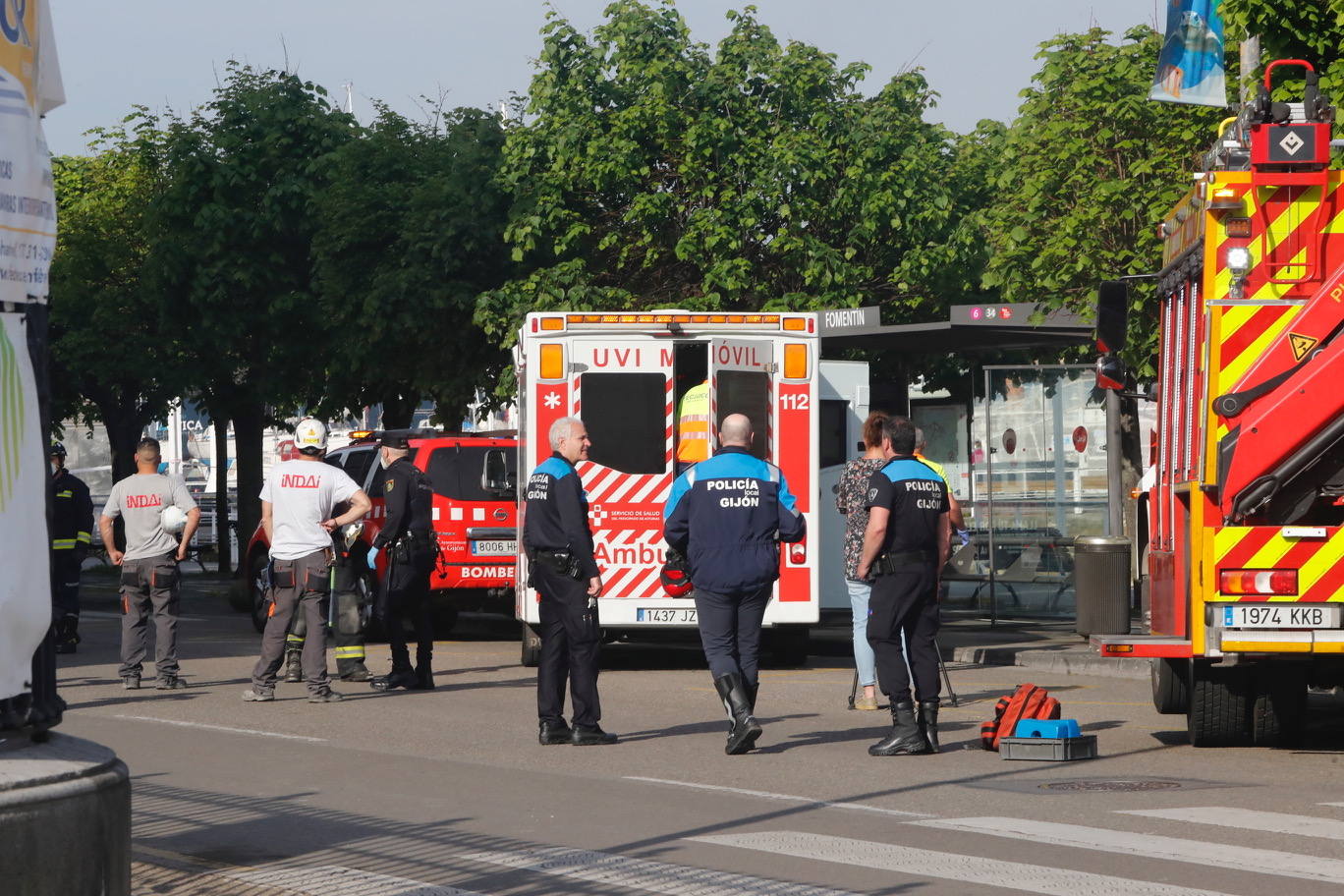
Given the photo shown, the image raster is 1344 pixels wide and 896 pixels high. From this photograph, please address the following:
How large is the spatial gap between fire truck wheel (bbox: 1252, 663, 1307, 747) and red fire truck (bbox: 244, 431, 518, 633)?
9571 millimetres

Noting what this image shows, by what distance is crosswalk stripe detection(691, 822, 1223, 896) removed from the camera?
6992 millimetres

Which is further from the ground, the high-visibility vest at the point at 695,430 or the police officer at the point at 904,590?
the high-visibility vest at the point at 695,430

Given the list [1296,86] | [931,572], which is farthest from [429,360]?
[931,572]

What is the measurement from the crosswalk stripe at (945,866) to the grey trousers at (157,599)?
8129 mm

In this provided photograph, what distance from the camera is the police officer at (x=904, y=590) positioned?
36.4 feet

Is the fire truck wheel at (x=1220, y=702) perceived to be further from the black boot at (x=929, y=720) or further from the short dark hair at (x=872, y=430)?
the short dark hair at (x=872, y=430)

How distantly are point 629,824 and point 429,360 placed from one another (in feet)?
75.0

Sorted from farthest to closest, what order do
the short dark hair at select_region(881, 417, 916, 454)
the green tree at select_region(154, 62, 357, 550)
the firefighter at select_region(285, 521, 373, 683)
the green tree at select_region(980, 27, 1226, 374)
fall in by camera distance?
1. the green tree at select_region(154, 62, 357, 550)
2. the green tree at select_region(980, 27, 1226, 374)
3. the firefighter at select_region(285, 521, 373, 683)
4. the short dark hair at select_region(881, 417, 916, 454)

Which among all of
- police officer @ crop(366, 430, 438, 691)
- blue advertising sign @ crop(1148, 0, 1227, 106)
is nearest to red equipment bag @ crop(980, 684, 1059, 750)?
police officer @ crop(366, 430, 438, 691)

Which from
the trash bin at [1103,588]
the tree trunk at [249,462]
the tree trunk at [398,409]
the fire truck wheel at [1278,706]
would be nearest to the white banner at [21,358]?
the fire truck wheel at [1278,706]

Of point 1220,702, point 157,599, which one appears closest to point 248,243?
point 157,599

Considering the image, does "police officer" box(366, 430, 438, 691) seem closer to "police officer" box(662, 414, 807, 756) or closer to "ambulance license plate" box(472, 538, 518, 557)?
"ambulance license plate" box(472, 538, 518, 557)

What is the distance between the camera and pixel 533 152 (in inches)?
1068

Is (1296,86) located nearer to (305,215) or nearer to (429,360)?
(429,360)
